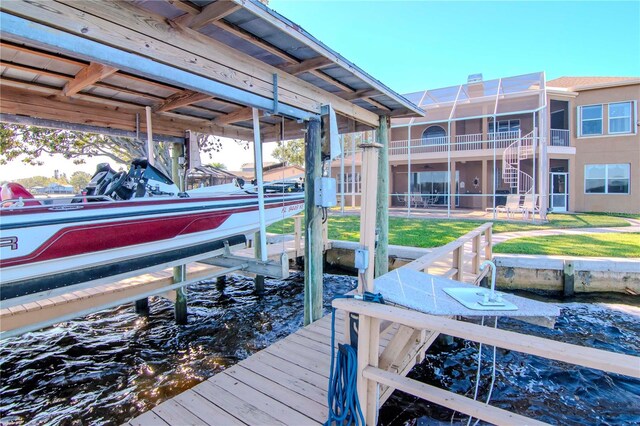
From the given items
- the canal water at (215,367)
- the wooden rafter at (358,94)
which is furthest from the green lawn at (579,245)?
the wooden rafter at (358,94)

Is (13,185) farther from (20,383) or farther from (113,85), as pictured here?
(20,383)

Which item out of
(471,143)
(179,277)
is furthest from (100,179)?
(471,143)

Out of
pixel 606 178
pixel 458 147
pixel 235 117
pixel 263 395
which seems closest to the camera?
pixel 263 395

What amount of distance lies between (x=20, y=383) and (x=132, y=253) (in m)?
2.15

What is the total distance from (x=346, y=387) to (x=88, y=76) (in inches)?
136

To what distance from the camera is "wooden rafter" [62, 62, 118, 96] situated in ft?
9.39

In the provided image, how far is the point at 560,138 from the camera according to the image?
15578 millimetres

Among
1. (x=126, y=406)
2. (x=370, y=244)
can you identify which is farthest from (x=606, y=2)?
(x=126, y=406)

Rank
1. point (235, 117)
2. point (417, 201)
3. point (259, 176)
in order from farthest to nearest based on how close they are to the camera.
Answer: point (417, 201) < point (235, 117) < point (259, 176)

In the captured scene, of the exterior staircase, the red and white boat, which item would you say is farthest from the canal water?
the exterior staircase

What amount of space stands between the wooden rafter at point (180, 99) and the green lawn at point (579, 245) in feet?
21.8

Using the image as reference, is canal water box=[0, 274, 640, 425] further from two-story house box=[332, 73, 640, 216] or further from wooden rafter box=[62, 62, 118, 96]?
two-story house box=[332, 73, 640, 216]

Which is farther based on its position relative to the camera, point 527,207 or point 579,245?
point 527,207

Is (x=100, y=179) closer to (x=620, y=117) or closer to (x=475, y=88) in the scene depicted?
(x=475, y=88)
